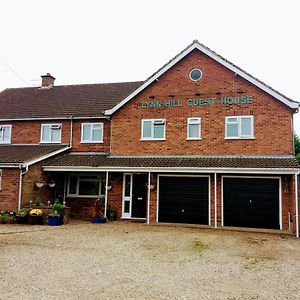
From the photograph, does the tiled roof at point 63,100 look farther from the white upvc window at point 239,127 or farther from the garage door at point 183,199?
the white upvc window at point 239,127

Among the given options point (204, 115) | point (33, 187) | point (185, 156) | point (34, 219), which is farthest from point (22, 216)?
point (204, 115)

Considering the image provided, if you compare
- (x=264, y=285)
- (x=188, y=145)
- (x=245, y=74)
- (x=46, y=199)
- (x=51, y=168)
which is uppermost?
(x=245, y=74)

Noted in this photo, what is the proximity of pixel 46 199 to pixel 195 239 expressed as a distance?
9412mm

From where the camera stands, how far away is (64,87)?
26000 mm

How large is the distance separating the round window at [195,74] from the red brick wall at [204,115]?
0.65 ft

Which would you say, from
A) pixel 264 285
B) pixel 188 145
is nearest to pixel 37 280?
pixel 264 285

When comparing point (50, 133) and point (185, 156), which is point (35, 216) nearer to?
point (50, 133)

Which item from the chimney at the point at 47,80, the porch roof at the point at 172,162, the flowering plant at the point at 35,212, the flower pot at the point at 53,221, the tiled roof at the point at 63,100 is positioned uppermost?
the chimney at the point at 47,80

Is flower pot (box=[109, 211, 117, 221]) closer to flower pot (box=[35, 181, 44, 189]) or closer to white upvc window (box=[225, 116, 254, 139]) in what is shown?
flower pot (box=[35, 181, 44, 189])

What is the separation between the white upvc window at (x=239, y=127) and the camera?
683 inches

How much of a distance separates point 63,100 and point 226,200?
42.2 ft

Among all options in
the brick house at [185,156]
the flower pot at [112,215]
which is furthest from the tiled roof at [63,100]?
the flower pot at [112,215]

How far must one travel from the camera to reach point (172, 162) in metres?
17.2

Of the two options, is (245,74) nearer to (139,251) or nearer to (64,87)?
(139,251)
